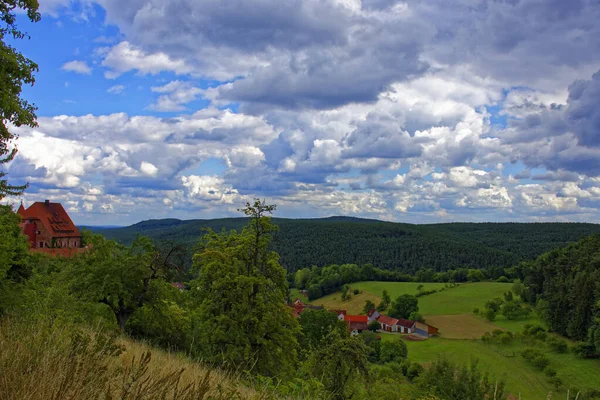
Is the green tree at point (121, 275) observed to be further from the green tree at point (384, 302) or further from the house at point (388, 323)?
the green tree at point (384, 302)

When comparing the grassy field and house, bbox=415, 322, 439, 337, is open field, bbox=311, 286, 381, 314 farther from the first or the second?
house, bbox=415, 322, 439, 337

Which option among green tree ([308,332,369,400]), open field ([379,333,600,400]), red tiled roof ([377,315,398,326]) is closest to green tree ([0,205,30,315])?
green tree ([308,332,369,400])

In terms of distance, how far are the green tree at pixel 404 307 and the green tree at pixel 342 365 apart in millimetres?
72613

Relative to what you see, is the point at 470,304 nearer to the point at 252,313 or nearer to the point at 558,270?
the point at 558,270

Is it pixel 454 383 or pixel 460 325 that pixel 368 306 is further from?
pixel 454 383

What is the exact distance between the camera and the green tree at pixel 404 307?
8499cm

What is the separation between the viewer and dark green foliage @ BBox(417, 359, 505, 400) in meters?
25.1

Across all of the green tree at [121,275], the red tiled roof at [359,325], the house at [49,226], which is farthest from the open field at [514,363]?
the house at [49,226]

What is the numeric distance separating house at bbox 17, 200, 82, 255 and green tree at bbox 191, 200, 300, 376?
119 ft

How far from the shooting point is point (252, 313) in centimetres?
1772

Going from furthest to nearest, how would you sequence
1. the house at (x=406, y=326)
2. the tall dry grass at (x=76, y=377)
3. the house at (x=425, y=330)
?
the house at (x=406, y=326), the house at (x=425, y=330), the tall dry grass at (x=76, y=377)

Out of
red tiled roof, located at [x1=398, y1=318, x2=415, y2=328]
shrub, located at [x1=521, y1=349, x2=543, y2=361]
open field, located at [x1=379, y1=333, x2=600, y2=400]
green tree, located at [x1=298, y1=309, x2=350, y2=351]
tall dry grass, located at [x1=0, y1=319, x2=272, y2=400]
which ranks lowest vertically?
red tiled roof, located at [x1=398, y1=318, x2=415, y2=328]

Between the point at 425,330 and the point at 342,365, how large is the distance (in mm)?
61538

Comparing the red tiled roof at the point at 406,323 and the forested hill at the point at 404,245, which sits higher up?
the forested hill at the point at 404,245
